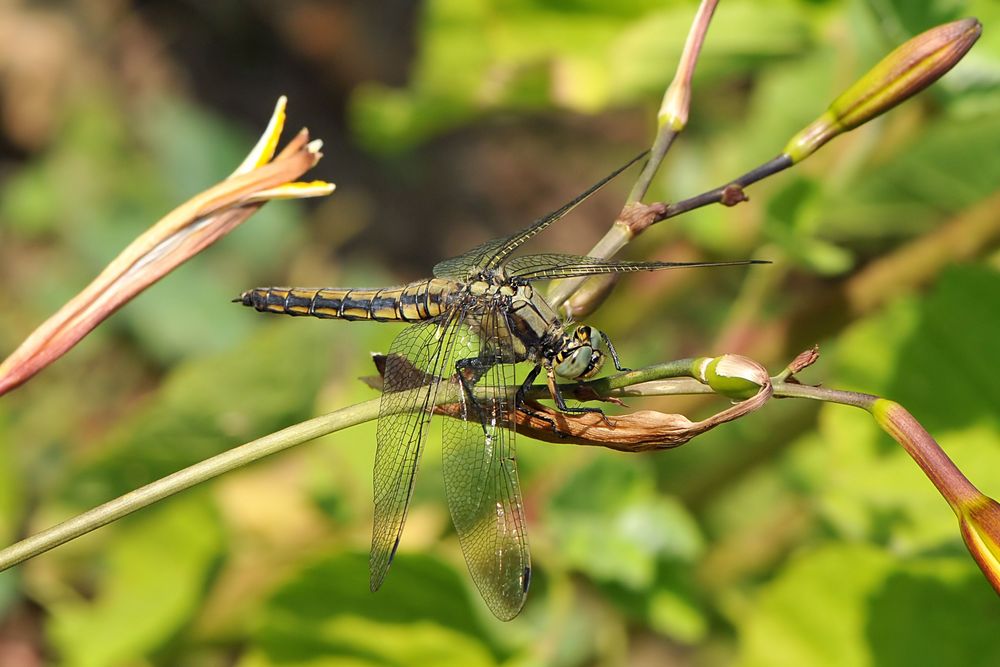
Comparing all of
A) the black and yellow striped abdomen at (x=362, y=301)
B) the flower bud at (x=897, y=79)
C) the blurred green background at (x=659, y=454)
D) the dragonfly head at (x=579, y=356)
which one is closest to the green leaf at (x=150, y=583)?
the blurred green background at (x=659, y=454)

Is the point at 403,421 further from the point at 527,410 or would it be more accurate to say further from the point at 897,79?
the point at 897,79

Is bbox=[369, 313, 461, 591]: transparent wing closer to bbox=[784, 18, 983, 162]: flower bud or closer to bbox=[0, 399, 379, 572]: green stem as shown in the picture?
bbox=[0, 399, 379, 572]: green stem

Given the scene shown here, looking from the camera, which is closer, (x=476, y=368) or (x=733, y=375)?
(x=733, y=375)

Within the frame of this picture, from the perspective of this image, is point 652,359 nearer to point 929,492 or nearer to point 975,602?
point 929,492

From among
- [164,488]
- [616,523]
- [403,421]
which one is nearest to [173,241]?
[164,488]

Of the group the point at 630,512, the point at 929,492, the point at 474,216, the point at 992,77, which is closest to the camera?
→ the point at 992,77

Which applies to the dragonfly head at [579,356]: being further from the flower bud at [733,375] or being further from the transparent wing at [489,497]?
the flower bud at [733,375]

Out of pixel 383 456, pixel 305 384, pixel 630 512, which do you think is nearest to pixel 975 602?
pixel 630 512

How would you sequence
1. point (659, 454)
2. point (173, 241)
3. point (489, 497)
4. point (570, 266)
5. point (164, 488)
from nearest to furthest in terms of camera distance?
point (164, 488), point (173, 241), point (570, 266), point (489, 497), point (659, 454)
